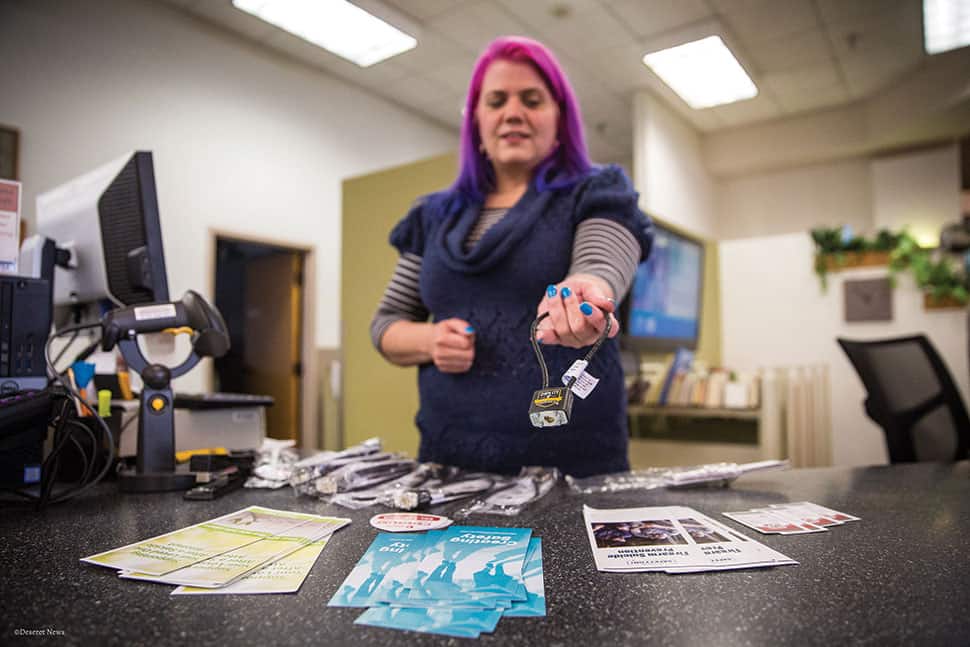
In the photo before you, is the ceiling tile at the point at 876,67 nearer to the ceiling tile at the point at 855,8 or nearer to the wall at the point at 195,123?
the ceiling tile at the point at 855,8

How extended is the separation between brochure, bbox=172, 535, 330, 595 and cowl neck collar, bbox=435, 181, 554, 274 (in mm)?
519

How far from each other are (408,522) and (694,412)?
2.33 metres

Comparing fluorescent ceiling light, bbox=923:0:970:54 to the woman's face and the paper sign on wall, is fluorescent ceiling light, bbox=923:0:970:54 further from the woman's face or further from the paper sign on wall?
the paper sign on wall

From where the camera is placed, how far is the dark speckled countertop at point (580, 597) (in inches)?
15.5

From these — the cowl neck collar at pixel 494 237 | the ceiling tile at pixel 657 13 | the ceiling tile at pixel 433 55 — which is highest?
the ceiling tile at pixel 657 13

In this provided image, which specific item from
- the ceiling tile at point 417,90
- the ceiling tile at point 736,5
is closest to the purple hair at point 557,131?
the ceiling tile at point 736,5

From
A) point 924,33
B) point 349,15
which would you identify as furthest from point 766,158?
point 349,15

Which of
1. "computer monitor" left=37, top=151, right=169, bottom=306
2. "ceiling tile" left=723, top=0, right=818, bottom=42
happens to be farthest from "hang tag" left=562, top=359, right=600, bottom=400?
"ceiling tile" left=723, top=0, right=818, bottom=42

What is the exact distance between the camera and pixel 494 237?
3.09 ft

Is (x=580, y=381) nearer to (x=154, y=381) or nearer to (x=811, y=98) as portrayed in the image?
(x=154, y=381)

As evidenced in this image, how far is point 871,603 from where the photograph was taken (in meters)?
0.44

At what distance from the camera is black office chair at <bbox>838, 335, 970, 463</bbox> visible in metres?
1.80

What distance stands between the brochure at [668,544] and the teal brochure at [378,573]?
6.8 inches

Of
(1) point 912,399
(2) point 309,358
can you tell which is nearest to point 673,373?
(1) point 912,399
